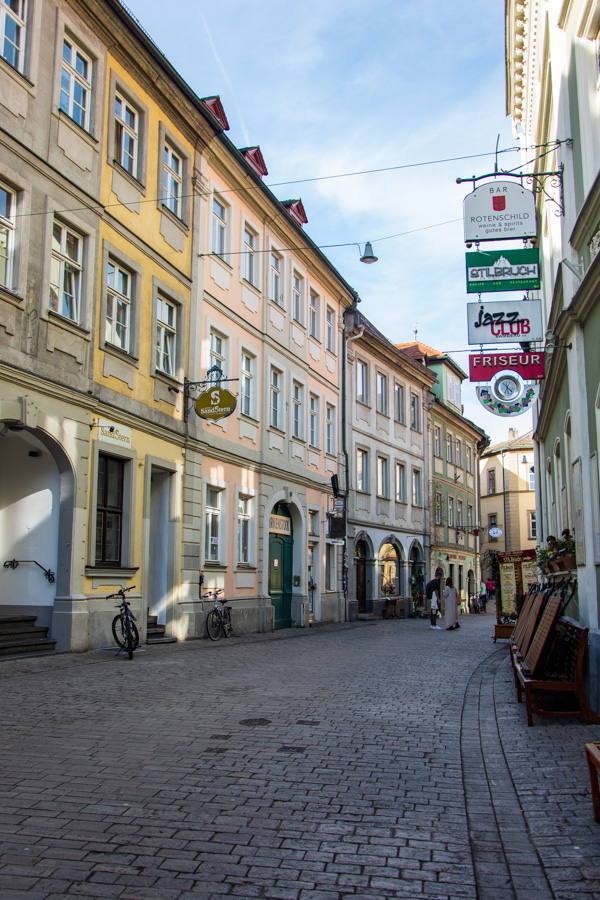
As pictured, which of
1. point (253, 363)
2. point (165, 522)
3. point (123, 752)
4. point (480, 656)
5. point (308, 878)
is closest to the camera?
point (308, 878)

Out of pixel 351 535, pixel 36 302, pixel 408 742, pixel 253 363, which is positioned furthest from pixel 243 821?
pixel 351 535

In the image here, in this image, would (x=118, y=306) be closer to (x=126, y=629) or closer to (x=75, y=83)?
(x=75, y=83)

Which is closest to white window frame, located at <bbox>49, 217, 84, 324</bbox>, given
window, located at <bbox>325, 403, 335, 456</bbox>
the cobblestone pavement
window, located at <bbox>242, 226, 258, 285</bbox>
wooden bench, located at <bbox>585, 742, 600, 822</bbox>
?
the cobblestone pavement

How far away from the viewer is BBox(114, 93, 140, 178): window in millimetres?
16484

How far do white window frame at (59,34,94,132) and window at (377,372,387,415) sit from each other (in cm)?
2253

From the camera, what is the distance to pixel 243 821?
193 inches

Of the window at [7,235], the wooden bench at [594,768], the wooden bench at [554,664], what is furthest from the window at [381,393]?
the wooden bench at [594,768]

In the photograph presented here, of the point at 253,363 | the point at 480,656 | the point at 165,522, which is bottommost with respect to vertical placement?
the point at 480,656

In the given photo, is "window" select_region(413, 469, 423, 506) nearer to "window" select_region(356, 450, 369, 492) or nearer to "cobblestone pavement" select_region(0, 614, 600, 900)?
"window" select_region(356, 450, 369, 492)

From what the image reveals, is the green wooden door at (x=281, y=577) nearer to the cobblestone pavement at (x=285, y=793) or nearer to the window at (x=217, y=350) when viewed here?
the window at (x=217, y=350)

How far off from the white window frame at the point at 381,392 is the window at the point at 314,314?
7323 millimetres

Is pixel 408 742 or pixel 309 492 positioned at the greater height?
pixel 309 492

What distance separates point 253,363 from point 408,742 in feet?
55.1

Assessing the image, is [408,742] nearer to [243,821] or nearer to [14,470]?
[243,821]
